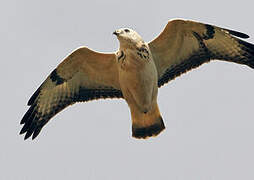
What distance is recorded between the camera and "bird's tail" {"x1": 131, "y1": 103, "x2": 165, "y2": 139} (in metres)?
10.3

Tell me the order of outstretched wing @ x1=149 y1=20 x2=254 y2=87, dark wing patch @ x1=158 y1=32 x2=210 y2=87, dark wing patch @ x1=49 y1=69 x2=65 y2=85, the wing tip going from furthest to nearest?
dark wing patch @ x1=49 y1=69 x2=65 y2=85 → dark wing patch @ x1=158 y1=32 x2=210 y2=87 → outstretched wing @ x1=149 y1=20 x2=254 y2=87 → the wing tip

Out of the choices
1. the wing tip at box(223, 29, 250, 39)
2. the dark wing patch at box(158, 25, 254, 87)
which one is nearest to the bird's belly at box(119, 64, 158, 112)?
the dark wing patch at box(158, 25, 254, 87)

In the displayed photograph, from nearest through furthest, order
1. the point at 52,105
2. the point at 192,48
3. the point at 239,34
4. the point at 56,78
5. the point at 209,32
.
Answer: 1. the point at 239,34
2. the point at 209,32
3. the point at 192,48
4. the point at 56,78
5. the point at 52,105

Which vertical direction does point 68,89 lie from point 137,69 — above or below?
below

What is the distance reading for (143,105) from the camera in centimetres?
1004

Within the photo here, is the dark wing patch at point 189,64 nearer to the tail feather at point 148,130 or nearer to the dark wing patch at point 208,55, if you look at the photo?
the dark wing patch at point 208,55

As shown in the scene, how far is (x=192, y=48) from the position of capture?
34.5 ft

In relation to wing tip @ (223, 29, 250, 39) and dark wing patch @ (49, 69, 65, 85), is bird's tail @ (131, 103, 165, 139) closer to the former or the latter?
dark wing patch @ (49, 69, 65, 85)

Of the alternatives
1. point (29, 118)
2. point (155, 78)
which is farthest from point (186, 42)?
point (29, 118)

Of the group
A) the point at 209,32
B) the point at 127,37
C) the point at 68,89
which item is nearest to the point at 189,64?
the point at 209,32

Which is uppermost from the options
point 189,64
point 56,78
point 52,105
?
point 189,64

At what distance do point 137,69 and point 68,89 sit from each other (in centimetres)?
198

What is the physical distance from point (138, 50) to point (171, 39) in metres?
0.99

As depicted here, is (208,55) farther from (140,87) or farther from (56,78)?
(56,78)
